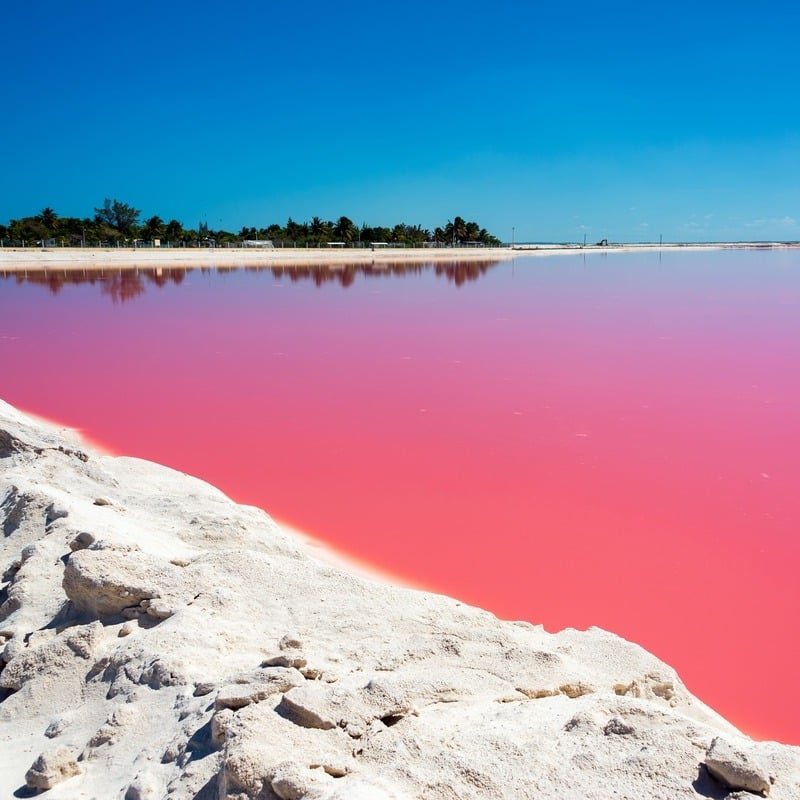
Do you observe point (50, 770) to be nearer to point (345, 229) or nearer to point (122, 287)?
point (122, 287)

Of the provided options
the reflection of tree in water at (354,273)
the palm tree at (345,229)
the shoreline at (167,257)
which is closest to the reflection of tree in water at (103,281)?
the shoreline at (167,257)

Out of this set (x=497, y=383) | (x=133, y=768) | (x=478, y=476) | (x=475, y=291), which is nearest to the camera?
(x=133, y=768)

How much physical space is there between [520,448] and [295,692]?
17.0 feet

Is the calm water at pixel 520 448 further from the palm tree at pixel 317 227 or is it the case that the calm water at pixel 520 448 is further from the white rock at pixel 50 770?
the palm tree at pixel 317 227

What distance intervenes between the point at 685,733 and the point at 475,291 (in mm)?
27541

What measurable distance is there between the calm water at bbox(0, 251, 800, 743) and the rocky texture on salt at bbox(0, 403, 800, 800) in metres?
0.91

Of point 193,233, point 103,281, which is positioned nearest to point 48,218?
point 193,233

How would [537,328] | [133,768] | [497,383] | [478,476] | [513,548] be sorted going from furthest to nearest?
[537,328] → [497,383] → [478,476] → [513,548] → [133,768]

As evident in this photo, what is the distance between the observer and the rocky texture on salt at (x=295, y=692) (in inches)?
94.7

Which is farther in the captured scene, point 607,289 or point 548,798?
point 607,289

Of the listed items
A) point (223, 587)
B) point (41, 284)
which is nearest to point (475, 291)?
point (41, 284)

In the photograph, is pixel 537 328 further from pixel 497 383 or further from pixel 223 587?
pixel 223 587

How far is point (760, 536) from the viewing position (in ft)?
17.9

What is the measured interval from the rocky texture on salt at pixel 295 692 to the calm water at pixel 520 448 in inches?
35.7
